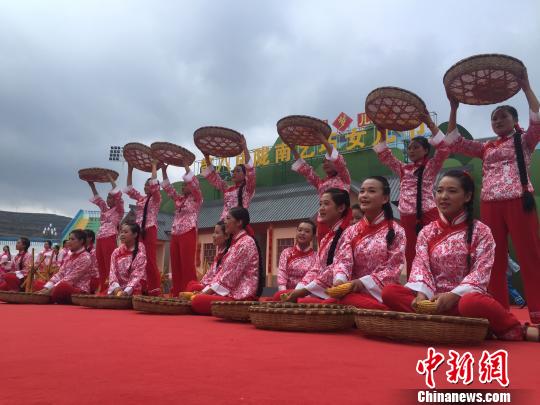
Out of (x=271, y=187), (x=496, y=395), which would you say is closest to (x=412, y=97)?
(x=496, y=395)

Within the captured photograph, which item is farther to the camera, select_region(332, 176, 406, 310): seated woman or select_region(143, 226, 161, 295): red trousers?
select_region(143, 226, 161, 295): red trousers

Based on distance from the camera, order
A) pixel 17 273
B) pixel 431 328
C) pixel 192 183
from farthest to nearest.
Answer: pixel 17 273 < pixel 192 183 < pixel 431 328

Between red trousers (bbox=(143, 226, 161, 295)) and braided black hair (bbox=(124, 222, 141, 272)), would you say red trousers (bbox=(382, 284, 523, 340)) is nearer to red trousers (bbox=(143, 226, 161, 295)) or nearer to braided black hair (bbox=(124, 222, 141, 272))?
braided black hair (bbox=(124, 222, 141, 272))

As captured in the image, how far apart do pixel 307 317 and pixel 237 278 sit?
140 centimetres

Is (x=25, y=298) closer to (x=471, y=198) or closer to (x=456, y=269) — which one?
(x=456, y=269)

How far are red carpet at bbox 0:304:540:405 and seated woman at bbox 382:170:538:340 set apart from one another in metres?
0.16

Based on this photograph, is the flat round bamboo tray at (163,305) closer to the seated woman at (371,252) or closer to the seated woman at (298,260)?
the seated woman at (298,260)

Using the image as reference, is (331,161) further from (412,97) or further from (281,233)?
(281,233)

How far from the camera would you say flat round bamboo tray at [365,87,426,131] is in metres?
3.84

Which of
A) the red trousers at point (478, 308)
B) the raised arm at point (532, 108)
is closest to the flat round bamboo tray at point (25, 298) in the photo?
the red trousers at point (478, 308)

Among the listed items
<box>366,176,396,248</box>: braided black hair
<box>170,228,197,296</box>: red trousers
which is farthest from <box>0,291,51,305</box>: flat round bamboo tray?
<box>366,176,396,248</box>: braided black hair

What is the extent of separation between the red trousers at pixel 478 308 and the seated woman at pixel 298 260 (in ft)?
5.41

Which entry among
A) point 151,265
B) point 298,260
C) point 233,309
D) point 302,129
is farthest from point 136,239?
point 233,309

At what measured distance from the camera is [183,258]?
235 inches
